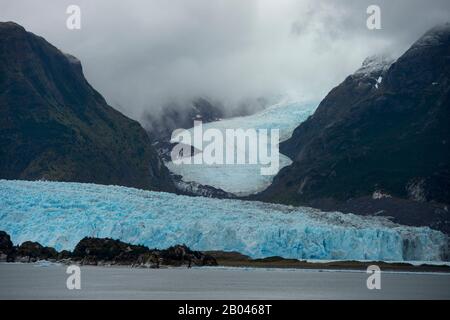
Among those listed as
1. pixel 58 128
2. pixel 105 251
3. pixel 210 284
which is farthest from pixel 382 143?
pixel 210 284

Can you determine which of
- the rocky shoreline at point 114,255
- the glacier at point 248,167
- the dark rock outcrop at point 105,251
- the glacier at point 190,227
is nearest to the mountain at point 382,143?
the glacier at point 248,167

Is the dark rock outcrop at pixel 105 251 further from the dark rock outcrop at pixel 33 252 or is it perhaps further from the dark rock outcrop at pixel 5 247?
the dark rock outcrop at pixel 5 247

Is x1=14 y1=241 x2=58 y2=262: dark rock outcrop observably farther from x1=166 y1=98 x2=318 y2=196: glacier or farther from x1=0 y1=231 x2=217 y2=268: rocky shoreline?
x1=166 y1=98 x2=318 y2=196: glacier

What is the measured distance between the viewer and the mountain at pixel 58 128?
499 ft

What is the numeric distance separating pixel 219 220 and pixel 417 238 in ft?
55.3

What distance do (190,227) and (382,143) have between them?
326 feet

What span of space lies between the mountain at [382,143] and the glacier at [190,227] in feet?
183

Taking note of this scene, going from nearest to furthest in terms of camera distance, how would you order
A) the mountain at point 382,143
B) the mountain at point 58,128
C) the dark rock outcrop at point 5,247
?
the dark rock outcrop at point 5,247 < the mountain at point 382,143 < the mountain at point 58,128

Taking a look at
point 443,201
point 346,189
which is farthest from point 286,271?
point 346,189

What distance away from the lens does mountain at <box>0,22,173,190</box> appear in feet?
499

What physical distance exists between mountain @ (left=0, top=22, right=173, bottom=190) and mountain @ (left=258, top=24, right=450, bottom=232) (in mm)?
25122

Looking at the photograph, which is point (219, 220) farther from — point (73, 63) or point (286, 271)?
point (73, 63)

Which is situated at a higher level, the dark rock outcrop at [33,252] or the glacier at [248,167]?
the glacier at [248,167]

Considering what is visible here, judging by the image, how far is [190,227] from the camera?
73.6 metres
